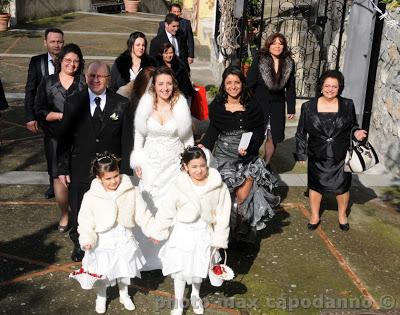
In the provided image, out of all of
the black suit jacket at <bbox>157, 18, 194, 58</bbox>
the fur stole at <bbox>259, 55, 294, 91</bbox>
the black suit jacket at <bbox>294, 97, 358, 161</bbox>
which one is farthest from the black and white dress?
the black suit jacket at <bbox>157, 18, 194, 58</bbox>

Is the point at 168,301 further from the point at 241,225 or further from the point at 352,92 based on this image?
the point at 352,92

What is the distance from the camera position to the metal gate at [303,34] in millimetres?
11742

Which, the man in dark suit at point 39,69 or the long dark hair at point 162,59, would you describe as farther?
the long dark hair at point 162,59

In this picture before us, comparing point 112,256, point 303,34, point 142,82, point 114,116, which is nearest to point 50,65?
point 142,82

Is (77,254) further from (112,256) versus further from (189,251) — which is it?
(189,251)

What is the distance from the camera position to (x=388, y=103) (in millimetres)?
8570

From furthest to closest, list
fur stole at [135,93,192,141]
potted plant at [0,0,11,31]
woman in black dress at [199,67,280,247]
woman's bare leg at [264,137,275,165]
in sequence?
1. potted plant at [0,0,11,31]
2. woman's bare leg at [264,137,275,165]
3. woman in black dress at [199,67,280,247]
4. fur stole at [135,93,192,141]

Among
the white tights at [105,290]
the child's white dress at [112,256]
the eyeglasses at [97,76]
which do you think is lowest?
the white tights at [105,290]

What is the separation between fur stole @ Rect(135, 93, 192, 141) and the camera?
5406 millimetres

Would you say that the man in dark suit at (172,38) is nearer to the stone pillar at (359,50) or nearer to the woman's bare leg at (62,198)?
the stone pillar at (359,50)

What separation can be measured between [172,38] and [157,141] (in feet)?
16.4

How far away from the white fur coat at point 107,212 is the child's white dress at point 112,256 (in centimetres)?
6

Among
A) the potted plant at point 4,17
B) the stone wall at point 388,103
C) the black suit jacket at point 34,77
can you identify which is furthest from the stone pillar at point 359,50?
the potted plant at point 4,17

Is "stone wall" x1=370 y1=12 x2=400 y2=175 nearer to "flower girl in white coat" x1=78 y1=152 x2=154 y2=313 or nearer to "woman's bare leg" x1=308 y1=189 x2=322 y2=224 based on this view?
"woman's bare leg" x1=308 y1=189 x2=322 y2=224
